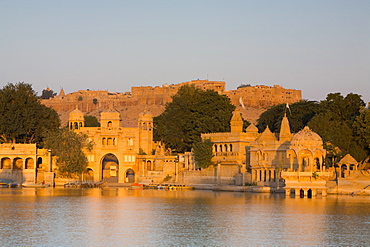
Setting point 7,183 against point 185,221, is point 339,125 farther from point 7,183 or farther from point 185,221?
point 7,183

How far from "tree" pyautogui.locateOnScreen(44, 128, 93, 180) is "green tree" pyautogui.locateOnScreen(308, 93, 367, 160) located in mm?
26419

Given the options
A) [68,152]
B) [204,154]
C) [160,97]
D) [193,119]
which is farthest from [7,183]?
[160,97]

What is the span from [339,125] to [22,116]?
125 feet

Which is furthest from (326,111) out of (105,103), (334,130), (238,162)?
(105,103)

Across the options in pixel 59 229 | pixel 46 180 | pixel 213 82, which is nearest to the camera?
pixel 59 229

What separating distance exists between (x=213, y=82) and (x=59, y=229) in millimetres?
118572

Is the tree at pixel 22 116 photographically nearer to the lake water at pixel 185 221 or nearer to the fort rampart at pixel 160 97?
the lake water at pixel 185 221

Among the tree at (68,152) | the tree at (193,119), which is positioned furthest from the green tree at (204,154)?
the tree at (68,152)

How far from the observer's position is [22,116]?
284ft

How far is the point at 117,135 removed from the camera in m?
87.9

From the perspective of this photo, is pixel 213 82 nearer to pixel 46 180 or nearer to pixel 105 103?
pixel 105 103

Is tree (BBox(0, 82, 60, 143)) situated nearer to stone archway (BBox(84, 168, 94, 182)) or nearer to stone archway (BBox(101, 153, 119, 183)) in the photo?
stone archway (BBox(84, 168, 94, 182))

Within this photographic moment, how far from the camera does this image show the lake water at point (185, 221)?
36.2 m

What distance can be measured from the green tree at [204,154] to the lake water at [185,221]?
41.8 feet
